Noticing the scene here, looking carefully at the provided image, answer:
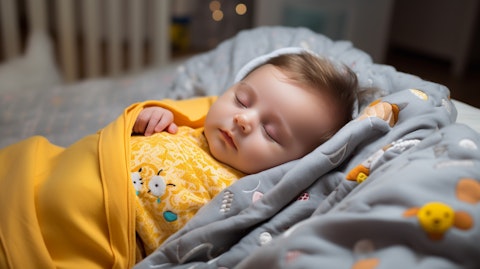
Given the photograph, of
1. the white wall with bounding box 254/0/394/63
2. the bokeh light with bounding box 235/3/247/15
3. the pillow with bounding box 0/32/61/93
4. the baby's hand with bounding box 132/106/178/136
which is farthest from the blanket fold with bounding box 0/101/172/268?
the bokeh light with bounding box 235/3/247/15

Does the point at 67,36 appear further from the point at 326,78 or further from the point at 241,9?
the point at 326,78

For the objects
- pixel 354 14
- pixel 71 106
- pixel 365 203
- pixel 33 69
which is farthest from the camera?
pixel 354 14

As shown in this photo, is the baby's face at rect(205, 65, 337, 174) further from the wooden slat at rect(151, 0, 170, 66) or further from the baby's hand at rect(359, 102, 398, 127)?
the wooden slat at rect(151, 0, 170, 66)

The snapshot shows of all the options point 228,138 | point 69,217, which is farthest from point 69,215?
point 228,138

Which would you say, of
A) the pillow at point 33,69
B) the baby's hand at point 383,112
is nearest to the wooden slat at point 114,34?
the pillow at point 33,69

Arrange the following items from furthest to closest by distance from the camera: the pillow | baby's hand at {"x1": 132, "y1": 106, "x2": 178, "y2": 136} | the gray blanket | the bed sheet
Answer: the pillow < the bed sheet < baby's hand at {"x1": 132, "y1": 106, "x2": 178, "y2": 136} < the gray blanket

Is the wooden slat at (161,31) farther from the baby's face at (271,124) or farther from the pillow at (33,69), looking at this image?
the baby's face at (271,124)

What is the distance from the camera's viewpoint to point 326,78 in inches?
39.8

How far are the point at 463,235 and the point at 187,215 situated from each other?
486 mm

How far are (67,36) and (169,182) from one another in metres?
1.60

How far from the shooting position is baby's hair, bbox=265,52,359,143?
1.00m

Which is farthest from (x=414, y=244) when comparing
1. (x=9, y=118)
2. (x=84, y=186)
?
(x=9, y=118)

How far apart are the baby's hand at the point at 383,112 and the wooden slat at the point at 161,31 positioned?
5.03ft

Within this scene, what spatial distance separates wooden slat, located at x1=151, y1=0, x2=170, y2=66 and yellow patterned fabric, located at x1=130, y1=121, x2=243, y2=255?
4.60 feet
